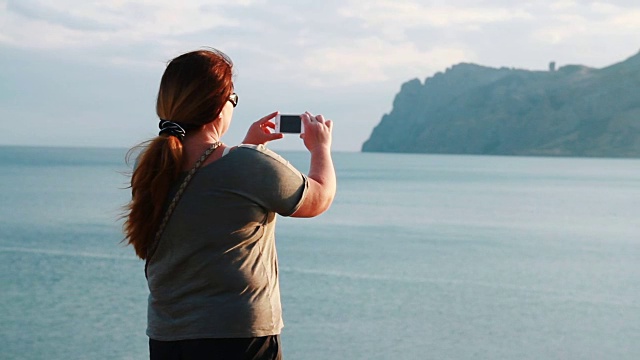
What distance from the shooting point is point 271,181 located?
2.07m

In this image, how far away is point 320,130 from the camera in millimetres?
2266

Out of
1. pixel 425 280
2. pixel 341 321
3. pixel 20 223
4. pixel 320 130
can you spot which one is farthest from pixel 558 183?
pixel 320 130

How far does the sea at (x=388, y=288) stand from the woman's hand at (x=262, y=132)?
13.4 meters

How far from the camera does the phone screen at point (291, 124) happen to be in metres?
2.35

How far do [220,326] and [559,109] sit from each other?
185 m

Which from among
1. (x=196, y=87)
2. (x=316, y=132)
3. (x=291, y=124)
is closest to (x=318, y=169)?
(x=316, y=132)

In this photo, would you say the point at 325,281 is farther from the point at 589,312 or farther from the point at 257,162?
the point at 257,162

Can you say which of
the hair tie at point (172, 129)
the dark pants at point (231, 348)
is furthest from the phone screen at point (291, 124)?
the dark pants at point (231, 348)

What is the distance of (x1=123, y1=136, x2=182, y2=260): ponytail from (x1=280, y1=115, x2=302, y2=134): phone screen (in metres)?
0.35

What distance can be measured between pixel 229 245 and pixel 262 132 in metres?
0.48

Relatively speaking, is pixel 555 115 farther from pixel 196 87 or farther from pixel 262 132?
pixel 196 87

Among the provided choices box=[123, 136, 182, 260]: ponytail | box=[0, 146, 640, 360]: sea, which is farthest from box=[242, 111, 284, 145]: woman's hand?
box=[0, 146, 640, 360]: sea

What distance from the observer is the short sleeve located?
6.81 ft

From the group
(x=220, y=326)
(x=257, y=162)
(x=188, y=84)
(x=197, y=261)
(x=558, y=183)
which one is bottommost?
(x=558, y=183)
